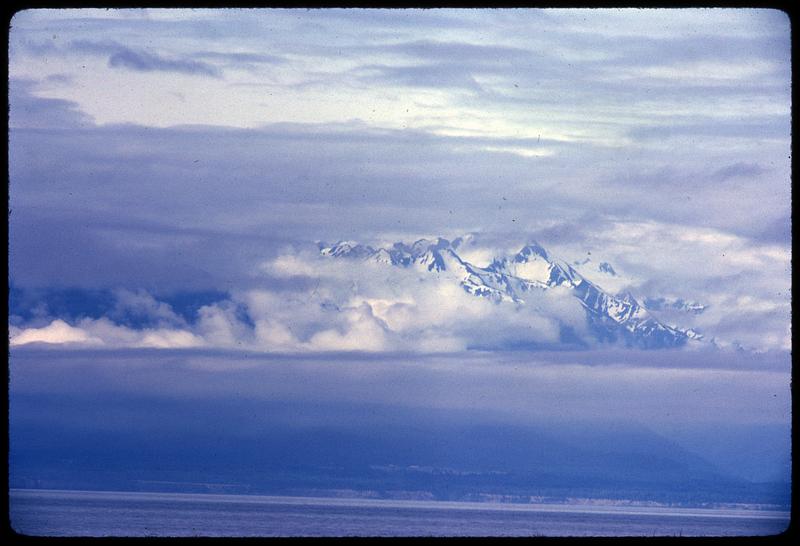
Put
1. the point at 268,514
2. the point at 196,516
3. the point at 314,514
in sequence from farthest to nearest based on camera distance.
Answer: the point at 314,514
the point at 268,514
the point at 196,516

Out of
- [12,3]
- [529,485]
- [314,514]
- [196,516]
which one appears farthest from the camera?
[529,485]

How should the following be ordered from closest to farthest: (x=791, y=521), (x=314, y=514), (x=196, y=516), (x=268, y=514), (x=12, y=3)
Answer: (x=12, y=3)
(x=791, y=521)
(x=196, y=516)
(x=268, y=514)
(x=314, y=514)

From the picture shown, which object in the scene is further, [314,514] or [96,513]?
[314,514]

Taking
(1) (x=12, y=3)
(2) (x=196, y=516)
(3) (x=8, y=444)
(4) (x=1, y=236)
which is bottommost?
(3) (x=8, y=444)

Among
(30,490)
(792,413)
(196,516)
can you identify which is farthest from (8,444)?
(30,490)

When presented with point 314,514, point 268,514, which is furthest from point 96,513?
point 314,514

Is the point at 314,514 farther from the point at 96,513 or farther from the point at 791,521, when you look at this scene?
the point at 791,521

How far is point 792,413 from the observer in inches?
232
